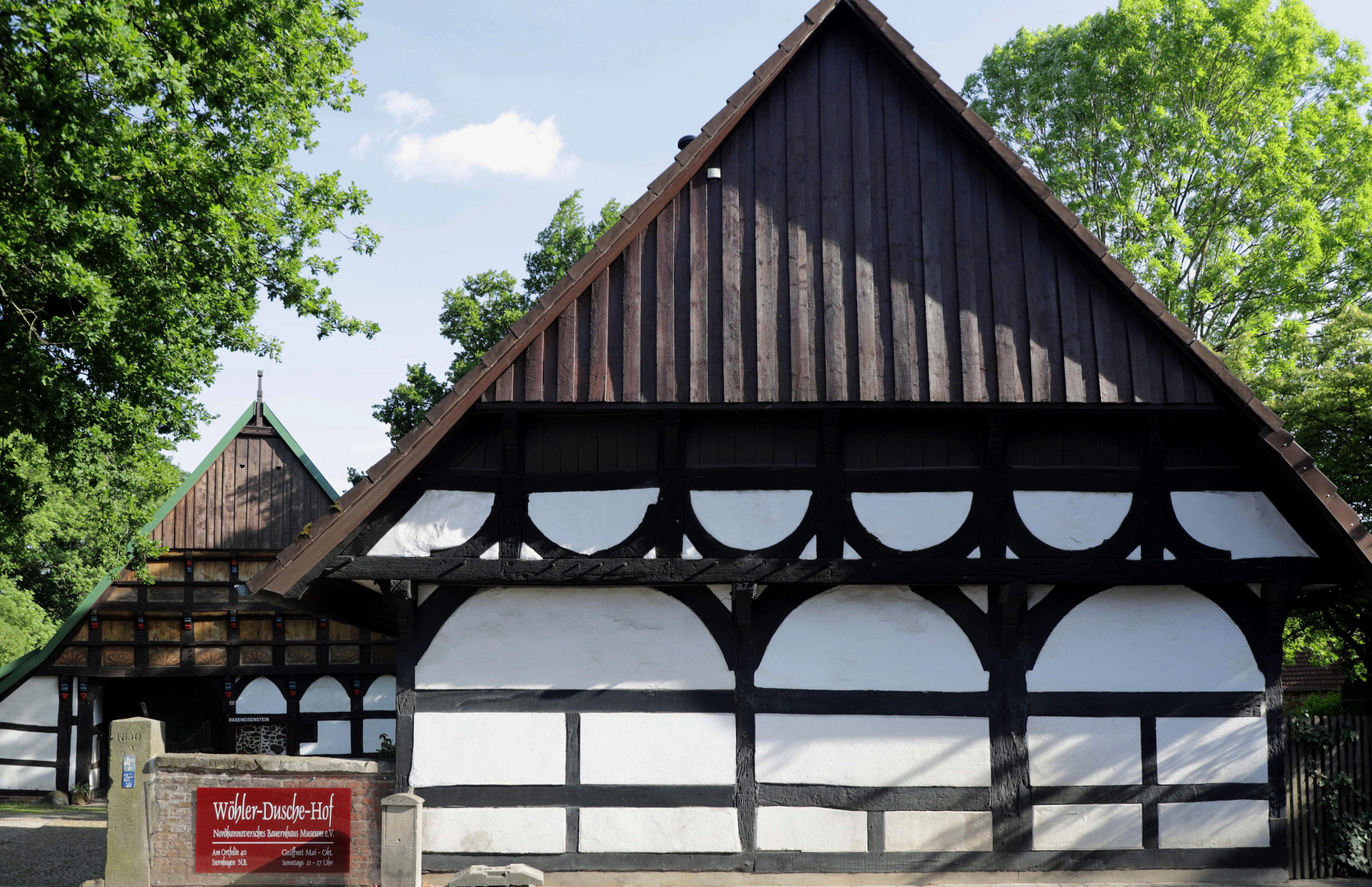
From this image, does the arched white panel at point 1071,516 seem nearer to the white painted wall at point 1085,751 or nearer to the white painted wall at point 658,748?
the white painted wall at point 1085,751

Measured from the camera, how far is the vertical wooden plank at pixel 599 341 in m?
7.91

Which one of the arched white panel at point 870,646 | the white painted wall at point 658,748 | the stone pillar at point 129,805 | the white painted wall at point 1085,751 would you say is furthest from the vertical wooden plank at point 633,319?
the stone pillar at point 129,805

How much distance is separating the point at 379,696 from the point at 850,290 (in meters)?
16.1

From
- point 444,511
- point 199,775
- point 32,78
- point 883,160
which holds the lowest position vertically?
point 199,775

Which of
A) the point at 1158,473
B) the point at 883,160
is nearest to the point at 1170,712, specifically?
the point at 1158,473

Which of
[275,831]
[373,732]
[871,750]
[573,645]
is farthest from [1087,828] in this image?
[373,732]

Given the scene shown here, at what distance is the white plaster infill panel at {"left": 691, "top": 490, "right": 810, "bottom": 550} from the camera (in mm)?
8266

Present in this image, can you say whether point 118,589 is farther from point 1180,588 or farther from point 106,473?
point 1180,588

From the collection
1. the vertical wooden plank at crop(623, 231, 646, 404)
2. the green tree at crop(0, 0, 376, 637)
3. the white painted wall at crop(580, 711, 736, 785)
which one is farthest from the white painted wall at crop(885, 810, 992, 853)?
the green tree at crop(0, 0, 376, 637)

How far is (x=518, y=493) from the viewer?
8.31 meters

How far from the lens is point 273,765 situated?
805 centimetres

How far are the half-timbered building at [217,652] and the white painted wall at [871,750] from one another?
14197 mm

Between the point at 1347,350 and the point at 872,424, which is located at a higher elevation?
the point at 1347,350

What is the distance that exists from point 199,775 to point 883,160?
8167mm
